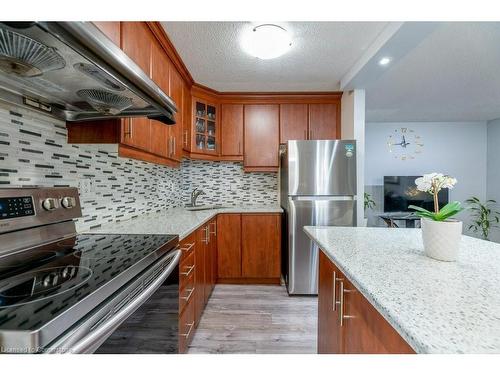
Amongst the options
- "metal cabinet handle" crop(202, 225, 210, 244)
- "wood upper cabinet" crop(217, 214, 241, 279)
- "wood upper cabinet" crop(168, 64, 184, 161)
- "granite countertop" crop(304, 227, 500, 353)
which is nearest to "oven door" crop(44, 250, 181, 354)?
"granite countertop" crop(304, 227, 500, 353)

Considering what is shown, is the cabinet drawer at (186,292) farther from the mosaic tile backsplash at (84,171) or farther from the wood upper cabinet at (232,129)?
the wood upper cabinet at (232,129)

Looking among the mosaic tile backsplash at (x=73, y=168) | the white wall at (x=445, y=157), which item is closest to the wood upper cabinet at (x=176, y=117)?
the mosaic tile backsplash at (x=73, y=168)

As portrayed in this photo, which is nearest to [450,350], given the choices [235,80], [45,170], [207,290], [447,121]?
[45,170]

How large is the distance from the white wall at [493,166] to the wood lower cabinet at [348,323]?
17.9ft

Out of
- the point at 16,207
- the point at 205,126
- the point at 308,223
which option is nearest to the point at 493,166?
the point at 308,223

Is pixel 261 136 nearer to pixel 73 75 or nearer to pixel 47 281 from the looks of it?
pixel 73 75

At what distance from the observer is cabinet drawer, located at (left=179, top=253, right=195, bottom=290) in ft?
5.02

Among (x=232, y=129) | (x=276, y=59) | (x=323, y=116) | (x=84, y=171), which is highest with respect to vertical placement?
(x=276, y=59)

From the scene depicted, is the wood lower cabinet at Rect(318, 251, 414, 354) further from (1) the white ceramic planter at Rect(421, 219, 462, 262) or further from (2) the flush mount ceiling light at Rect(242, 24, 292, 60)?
(2) the flush mount ceiling light at Rect(242, 24, 292, 60)

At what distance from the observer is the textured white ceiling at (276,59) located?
1973 millimetres

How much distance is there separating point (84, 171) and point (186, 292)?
987 millimetres

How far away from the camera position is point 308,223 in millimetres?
2705
